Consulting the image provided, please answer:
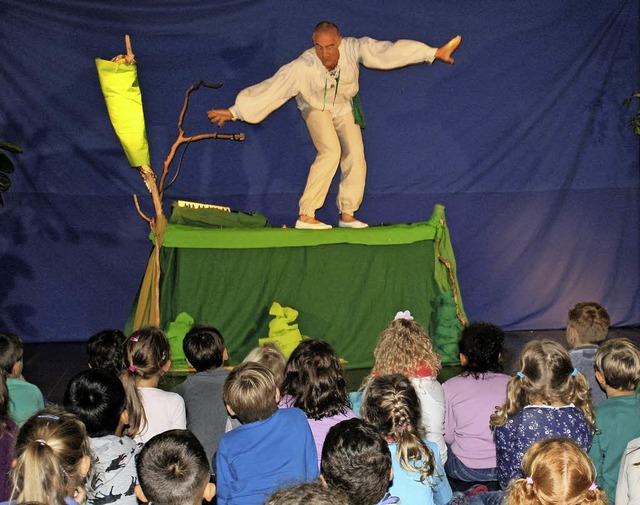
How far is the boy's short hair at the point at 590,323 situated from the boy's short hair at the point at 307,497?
7.94ft

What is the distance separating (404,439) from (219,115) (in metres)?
3.61

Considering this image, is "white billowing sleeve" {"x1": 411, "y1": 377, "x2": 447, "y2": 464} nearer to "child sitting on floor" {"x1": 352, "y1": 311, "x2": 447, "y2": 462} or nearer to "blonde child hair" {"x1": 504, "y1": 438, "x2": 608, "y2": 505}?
"child sitting on floor" {"x1": 352, "y1": 311, "x2": 447, "y2": 462}

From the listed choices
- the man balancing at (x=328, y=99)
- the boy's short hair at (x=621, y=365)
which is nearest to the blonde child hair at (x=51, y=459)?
the boy's short hair at (x=621, y=365)

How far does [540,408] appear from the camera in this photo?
271 centimetres

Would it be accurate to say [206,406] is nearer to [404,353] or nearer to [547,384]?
[404,353]

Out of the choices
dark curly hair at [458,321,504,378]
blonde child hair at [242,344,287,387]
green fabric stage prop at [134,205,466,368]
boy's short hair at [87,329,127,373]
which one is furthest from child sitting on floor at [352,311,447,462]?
green fabric stage prop at [134,205,466,368]

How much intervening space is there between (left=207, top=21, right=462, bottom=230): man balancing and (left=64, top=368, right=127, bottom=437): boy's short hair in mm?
3168

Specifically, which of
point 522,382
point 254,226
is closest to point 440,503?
point 522,382

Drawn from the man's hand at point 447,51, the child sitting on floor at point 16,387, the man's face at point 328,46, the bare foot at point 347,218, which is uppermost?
the man's hand at point 447,51

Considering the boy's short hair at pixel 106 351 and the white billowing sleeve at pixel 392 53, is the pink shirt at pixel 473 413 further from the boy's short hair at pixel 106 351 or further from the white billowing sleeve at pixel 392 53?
the white billowing sleeve at pixel 392 53

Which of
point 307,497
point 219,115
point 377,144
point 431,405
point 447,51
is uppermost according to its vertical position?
point 447,51

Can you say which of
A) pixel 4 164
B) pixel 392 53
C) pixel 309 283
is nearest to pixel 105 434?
pixel 309 283

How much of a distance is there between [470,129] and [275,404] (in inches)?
160

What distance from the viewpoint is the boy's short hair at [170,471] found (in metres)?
2.03
